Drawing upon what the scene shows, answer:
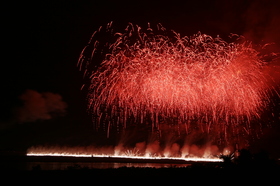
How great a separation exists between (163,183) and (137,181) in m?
1.61

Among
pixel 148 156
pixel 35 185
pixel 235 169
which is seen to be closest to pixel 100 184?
pixel 35 185

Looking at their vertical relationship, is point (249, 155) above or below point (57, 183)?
above

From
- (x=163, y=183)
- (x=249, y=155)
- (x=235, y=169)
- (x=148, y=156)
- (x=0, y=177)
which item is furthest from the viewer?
(x=148, y=156)

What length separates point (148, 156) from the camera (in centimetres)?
7538

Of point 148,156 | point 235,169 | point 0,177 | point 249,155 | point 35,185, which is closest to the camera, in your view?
point 35,185

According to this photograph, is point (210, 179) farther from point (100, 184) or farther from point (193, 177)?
point (100, 184)

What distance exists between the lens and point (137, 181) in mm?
17766

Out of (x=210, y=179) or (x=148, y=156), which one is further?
(x=148, y=156)

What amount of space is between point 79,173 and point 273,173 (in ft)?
42.8

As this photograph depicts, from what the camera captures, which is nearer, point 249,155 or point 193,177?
point 193,177

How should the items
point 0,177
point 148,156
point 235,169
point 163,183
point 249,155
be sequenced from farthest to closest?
point 148,156, point 249,155, point 235,169, point 0,177, point 163,183

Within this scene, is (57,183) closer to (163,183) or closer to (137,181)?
(137,181)

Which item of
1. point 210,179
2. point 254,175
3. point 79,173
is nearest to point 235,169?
point 254,175

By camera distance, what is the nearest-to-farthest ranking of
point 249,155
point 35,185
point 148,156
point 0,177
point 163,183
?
point 35,185 → point 163,183 → point 0,177 → point 249,155 → point 148,156
